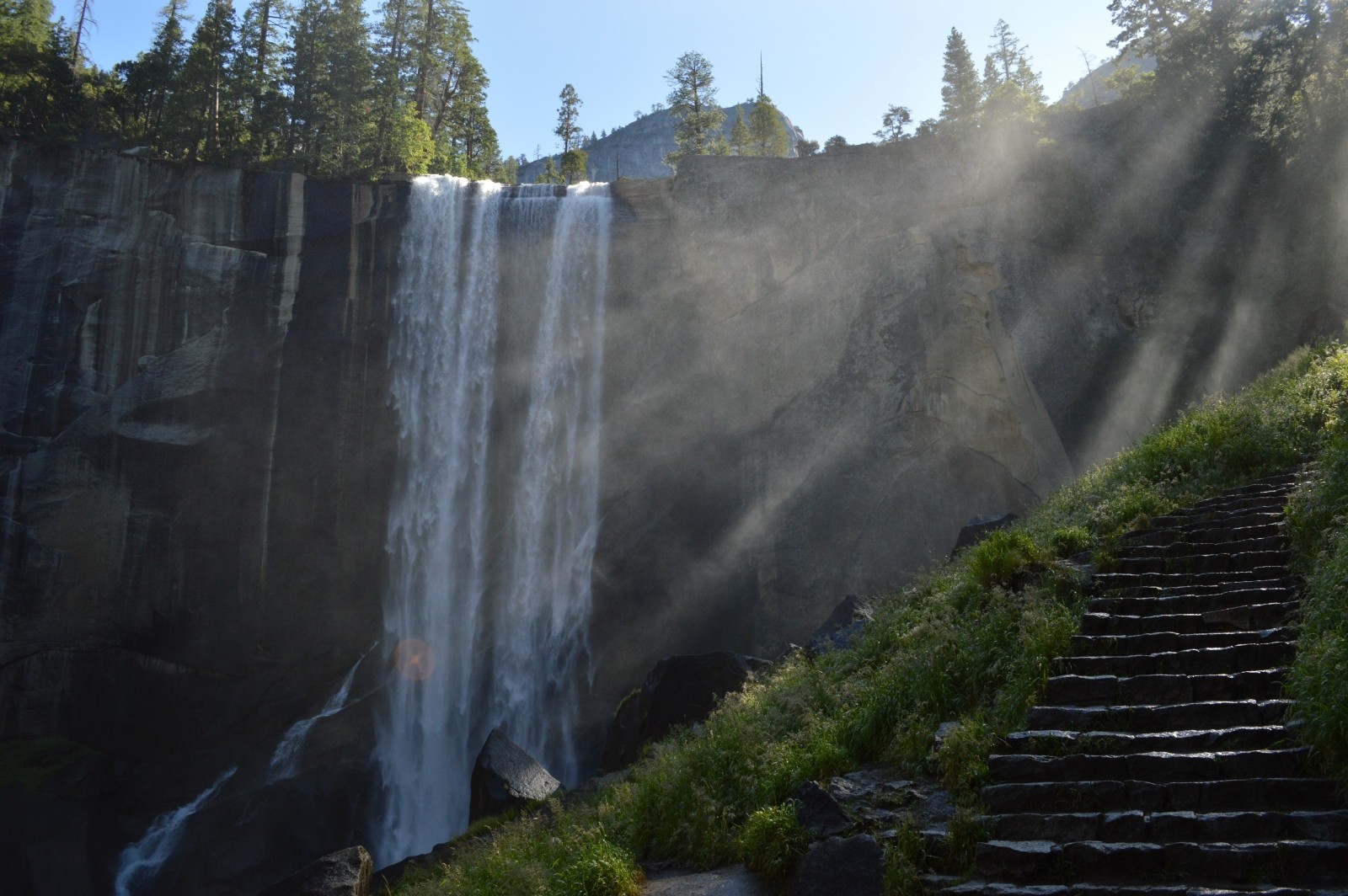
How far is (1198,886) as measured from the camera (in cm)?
568

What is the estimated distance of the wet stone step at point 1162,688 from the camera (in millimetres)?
7586

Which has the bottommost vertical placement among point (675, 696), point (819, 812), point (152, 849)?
point (152, 849)

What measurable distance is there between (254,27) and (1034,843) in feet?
130

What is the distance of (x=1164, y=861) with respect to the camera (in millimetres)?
5965

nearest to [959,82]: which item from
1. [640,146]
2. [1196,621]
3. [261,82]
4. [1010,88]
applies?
[1010,88]

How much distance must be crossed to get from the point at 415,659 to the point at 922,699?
18548 millimetres

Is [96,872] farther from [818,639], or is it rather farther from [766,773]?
[766,773]

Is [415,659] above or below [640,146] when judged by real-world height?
below

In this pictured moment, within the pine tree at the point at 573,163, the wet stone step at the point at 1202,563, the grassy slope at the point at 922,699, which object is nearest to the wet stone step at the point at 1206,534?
the grassy slope at the point at 922,699

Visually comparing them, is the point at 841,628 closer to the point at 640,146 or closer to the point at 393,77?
the point at 393,77

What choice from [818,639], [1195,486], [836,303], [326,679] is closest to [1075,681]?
[1195,486]

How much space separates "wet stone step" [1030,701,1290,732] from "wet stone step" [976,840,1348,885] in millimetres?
1451

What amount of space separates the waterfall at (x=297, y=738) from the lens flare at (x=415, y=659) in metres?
1.18

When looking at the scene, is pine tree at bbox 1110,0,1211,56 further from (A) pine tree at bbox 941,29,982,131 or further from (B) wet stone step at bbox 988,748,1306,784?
(B) wet stone step at bbox 988,748,1306,784
